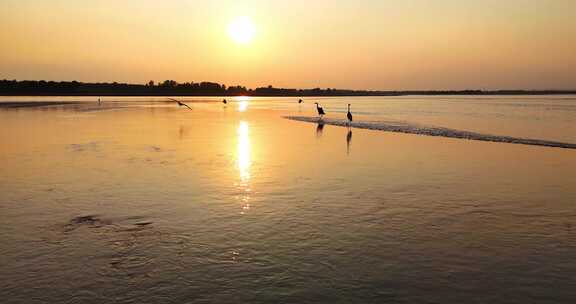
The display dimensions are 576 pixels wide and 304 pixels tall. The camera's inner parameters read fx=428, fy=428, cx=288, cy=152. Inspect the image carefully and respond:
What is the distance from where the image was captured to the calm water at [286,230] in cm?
548

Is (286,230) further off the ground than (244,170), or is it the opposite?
(244,170)

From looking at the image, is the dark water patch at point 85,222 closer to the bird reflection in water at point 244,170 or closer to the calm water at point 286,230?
the calm water at point 286,230

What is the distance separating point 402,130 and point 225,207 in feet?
68.0

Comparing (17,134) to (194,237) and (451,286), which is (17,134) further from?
(451,286)

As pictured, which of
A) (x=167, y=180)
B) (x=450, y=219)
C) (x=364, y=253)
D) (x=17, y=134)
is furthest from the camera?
(x=17, y=134)

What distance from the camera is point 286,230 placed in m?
7.69

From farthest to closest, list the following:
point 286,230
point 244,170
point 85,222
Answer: point 244,170 < point 85,222 < point 286,230

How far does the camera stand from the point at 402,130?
27.9 meters

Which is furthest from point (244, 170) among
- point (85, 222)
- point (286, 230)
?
point (286, 230)

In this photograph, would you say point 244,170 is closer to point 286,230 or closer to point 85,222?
point 85,222

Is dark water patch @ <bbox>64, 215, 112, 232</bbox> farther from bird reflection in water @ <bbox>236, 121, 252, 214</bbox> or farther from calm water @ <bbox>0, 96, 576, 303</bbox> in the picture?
bird reflection in water @ <bbox>236, 121, 252, 214</bbox>

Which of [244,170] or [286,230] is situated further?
[244,170]

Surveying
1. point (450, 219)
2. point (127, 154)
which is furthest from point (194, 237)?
point (127, 154)

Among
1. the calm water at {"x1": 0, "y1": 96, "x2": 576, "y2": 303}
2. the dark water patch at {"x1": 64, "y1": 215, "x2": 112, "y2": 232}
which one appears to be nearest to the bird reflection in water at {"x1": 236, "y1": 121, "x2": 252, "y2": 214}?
the calm water at {"x1": 0, "y1": 96, "x2": 576, "y2": 303}
